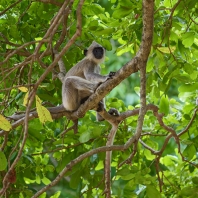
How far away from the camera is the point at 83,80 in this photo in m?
5.78

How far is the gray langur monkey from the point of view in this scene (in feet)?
18.1

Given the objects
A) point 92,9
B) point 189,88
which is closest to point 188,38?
point 189,88

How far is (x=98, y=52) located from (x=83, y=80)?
0.54m

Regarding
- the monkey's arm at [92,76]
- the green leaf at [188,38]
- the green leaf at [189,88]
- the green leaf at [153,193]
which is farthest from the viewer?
the monkey's arm at [92,76]

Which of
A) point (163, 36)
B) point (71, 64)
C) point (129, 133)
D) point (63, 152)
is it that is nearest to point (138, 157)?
point (129, 133)

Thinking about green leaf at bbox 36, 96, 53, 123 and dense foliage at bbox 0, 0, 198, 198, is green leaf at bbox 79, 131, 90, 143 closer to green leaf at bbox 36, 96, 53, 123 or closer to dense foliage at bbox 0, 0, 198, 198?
dense foliage at bbox 0, 0, 198, 198

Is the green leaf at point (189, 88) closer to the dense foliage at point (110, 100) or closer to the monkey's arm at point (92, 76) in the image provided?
the dense foliage at point (110, 100)

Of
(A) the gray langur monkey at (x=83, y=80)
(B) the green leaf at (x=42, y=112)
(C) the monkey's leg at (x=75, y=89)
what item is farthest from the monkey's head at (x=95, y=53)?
(B) the green leaf at (x=42, y=112)

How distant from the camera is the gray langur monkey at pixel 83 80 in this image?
5.51 metres

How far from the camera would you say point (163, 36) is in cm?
439

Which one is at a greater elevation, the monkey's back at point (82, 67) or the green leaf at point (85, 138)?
the monkey's back at point (82, 67)

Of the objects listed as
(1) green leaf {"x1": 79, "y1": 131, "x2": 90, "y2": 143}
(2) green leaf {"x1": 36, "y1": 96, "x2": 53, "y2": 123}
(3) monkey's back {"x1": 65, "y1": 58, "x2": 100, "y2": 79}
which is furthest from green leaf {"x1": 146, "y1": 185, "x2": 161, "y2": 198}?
(3) monkey's back {"x1": 65, "y1": 58, "x2": 100, "y2": 79}

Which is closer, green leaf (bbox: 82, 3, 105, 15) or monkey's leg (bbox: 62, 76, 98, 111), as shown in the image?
green leaf (bbox: 82, 3, 105, 15)

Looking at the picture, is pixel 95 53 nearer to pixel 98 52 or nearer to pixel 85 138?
pixel 98 52
